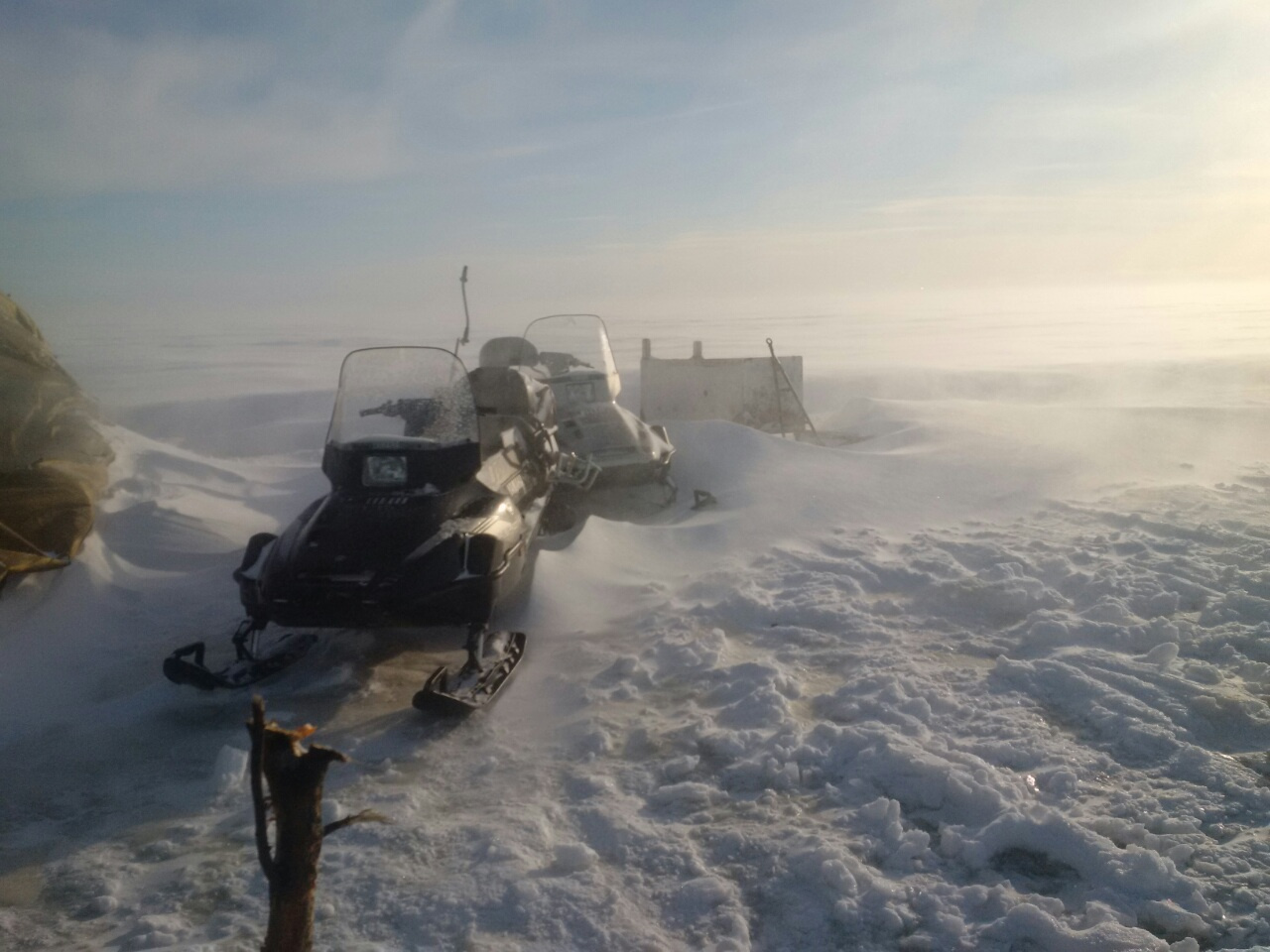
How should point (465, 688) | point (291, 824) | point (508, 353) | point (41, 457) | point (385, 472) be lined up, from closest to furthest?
point (291, 824) → point (465, 688) → point (385, 472) → point (41, 457) → point (508, 353)

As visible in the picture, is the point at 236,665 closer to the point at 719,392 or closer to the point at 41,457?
the point at 41,457

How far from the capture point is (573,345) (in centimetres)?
954

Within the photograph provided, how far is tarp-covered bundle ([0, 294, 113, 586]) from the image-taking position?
5.84 meters

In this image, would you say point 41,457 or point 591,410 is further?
point 591,410

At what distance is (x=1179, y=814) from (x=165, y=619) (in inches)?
211

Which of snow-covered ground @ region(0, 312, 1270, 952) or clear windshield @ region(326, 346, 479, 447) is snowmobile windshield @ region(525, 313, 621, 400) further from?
clear windshield @ region(326, 346, 479, 447)

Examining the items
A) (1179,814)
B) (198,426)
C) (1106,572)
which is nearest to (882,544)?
(1106,572)

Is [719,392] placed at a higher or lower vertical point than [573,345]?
lower

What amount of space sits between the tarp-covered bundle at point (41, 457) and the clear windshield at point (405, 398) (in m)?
1.98

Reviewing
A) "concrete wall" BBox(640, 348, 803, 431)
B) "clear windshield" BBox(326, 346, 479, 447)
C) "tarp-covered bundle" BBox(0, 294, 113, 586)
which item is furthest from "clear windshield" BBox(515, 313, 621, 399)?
"tarp-covered bundle" BBox(0, 294, 113, 586)

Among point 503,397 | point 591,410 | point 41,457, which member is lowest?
point 41,457

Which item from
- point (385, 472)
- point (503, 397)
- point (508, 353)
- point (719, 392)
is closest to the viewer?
point (385, 472)

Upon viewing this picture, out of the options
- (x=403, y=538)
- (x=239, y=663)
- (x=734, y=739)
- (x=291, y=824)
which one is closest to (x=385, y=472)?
(x=403, y=538)

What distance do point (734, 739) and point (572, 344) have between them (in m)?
6.23
